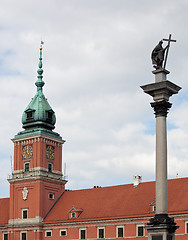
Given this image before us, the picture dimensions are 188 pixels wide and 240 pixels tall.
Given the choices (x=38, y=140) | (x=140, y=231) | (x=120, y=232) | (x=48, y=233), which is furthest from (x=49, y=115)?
(x=140, y=231)

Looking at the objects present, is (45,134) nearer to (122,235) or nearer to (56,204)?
(56,204)

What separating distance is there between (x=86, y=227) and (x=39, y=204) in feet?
24.8

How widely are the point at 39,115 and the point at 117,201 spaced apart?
16.5 m

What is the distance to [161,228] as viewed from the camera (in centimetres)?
2477

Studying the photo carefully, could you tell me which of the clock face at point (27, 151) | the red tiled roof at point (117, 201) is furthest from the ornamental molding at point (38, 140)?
the red tiled roof at point (117, 201)

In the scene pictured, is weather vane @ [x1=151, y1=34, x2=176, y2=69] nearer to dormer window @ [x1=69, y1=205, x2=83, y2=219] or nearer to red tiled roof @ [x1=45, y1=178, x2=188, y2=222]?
red tiled roof @ [x1=45, y1=178, x2=188, y2=222]

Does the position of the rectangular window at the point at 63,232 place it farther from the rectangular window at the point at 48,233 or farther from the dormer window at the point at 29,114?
the dormer window at the point at 29,114

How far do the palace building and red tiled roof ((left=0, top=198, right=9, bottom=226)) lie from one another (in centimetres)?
2

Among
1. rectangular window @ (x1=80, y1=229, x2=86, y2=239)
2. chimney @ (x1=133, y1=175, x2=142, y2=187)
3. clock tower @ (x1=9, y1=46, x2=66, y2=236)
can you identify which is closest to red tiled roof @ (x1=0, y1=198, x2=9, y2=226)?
clock tower @ (x1=9, y1=46, x2=66, y2=236)

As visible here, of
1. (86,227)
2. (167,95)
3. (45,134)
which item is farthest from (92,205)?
(167,95)

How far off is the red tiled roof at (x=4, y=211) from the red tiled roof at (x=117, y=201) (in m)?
6.80

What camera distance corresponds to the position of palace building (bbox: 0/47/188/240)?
5753 cm

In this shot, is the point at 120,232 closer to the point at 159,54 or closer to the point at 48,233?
the point at 48,233

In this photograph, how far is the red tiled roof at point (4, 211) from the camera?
225 feet
